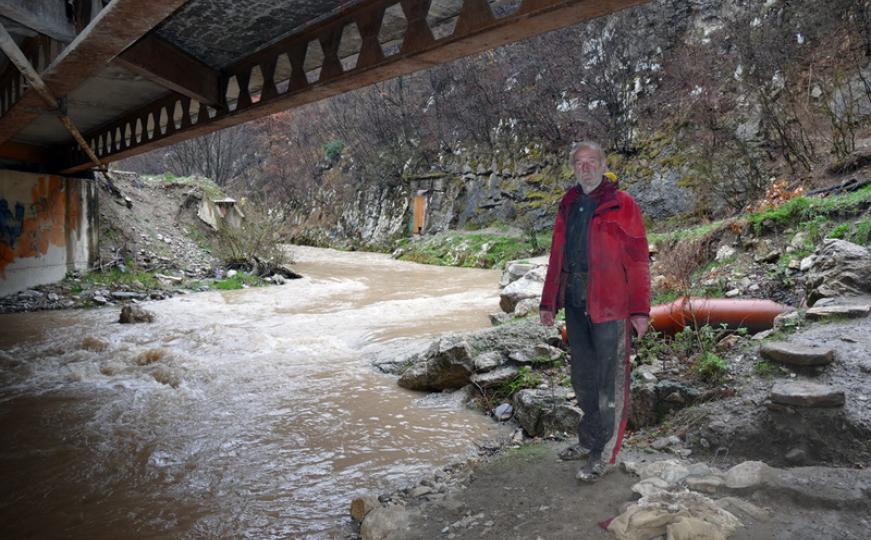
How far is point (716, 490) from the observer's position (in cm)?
277

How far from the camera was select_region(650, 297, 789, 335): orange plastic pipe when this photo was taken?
16.0 ft

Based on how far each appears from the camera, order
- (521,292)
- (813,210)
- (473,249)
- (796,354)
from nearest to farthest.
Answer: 1. (796,354)
2. (813,210)
3. (521,292)
4. (473,249)

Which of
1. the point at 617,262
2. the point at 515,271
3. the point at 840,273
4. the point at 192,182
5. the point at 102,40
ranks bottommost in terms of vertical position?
the point at 515,271

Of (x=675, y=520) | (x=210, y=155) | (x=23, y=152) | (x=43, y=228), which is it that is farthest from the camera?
(x=210, y=155)

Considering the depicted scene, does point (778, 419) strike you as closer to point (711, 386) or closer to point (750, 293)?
point (711, 386)

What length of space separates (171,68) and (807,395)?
720cm

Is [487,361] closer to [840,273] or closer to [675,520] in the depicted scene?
[675,520]

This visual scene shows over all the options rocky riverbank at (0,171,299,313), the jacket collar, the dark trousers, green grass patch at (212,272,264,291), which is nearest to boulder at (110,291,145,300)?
rocky riverbank at (0,171,299,313)

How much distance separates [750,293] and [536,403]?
3138 mm

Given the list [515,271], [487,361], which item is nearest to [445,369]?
[487,361]

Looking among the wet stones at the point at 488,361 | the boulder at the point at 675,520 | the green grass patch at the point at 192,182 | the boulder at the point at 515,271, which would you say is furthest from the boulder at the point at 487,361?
the green grass patch at the point at 192,182

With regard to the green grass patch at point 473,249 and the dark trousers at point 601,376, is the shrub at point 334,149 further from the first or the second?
the dark trousers at point 601,376

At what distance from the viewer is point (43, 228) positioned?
13211 millimetres

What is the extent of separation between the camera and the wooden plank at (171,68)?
5.95m
